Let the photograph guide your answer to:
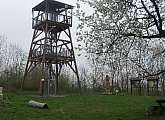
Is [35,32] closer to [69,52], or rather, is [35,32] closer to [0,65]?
[69,52]

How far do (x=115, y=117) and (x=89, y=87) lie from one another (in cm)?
3430

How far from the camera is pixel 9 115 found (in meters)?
12.7

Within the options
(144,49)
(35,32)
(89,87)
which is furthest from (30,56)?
(144,49)

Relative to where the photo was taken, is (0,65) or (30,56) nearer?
(30,56)

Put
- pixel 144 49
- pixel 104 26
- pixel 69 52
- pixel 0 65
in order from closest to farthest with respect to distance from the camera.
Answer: pixel 104 26 < pixel 144 49 < pixel 69 52 < pixel 0 65

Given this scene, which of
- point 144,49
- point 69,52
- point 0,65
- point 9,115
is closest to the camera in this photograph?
point 9,115

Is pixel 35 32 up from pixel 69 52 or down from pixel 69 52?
up

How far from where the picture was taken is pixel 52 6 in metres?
35.4

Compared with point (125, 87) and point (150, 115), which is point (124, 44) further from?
point (125, 87)

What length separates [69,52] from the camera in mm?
34344

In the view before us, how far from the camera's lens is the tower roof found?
34.1 metres

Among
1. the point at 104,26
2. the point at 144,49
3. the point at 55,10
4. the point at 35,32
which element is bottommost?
the point at 144,49

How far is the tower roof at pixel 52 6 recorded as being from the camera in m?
34.1

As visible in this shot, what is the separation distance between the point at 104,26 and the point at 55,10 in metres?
23.2
